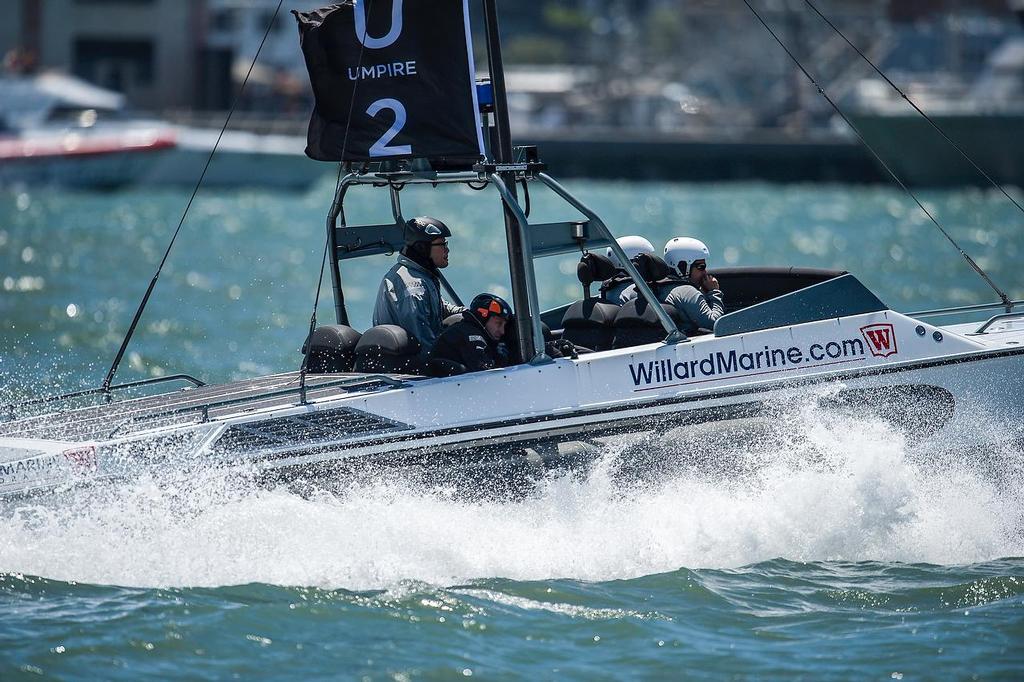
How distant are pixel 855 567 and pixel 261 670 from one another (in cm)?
374

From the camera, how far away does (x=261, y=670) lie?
7188mm

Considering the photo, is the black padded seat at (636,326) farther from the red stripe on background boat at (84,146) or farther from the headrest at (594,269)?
the red stripe on background boat at (84,146)

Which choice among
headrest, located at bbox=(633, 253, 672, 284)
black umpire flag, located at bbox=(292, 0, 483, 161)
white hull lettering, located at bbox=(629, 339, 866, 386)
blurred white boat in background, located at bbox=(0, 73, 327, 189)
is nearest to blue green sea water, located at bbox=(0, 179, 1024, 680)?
white hull lettering, located at bbox=(629, 339, 866, 386)

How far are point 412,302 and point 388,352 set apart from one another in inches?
16.1

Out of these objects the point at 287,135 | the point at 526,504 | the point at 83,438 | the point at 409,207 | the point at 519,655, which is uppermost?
the point at 287,135

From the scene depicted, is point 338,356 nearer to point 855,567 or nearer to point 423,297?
point 423,297

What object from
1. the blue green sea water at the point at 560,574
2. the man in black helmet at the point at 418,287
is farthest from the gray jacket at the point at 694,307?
the man in black helmet at the point at 418,287

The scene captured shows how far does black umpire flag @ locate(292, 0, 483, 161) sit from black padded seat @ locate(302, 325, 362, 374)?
1.18 m

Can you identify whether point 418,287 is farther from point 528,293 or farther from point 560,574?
point 560,574

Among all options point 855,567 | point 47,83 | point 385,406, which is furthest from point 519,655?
point 47,83

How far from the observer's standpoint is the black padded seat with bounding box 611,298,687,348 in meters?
9.39

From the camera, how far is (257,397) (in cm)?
877

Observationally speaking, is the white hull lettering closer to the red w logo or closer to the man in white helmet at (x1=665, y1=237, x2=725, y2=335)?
the red w logo

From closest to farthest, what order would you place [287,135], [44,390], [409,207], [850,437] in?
[850,437], [44,390], [409,207], [287,135]
